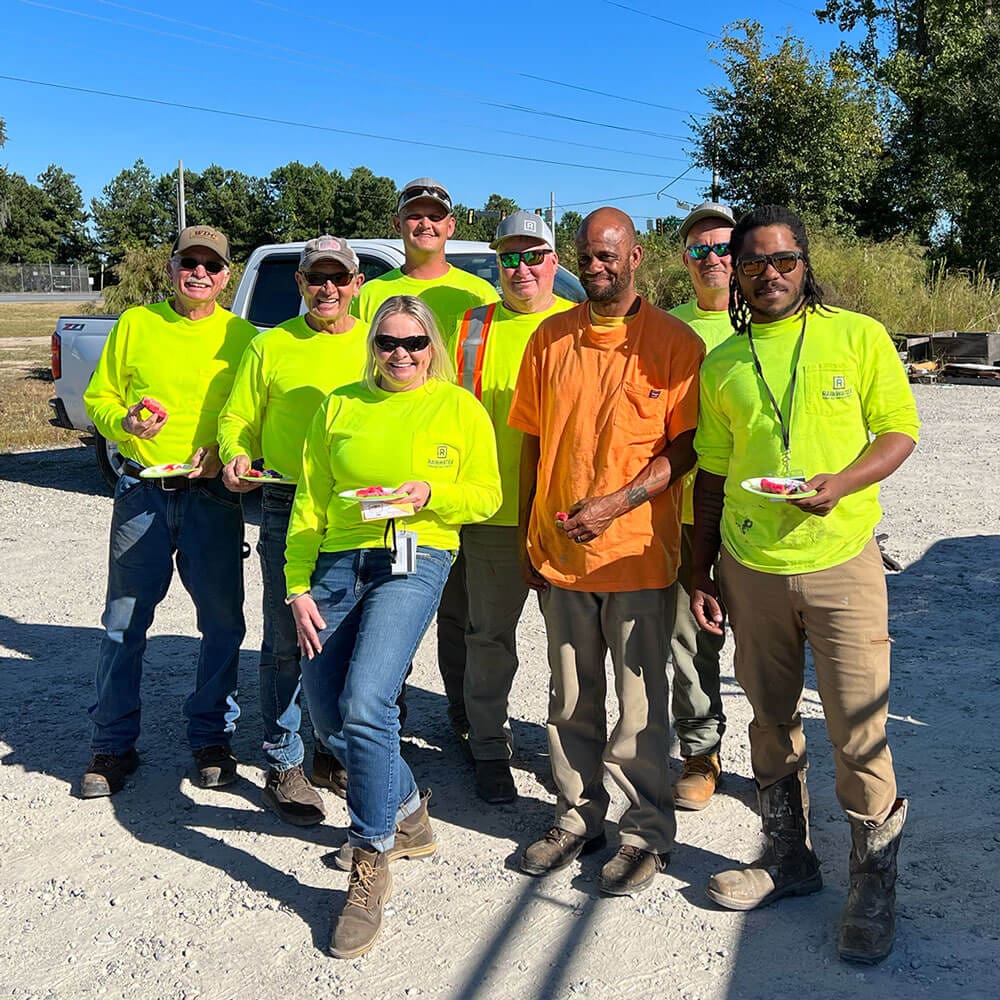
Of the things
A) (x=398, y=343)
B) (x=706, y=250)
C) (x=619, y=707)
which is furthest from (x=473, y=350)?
(x=619, y=707)

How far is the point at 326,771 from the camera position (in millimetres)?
4699

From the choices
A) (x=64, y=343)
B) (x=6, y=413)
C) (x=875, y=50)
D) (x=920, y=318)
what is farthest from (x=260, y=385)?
(x=875, y=50)

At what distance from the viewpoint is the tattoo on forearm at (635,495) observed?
12.0ft

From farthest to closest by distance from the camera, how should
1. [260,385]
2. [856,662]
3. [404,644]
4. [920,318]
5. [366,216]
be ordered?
[366,216] < [920,318] < [260,385] < [404,644] < [856,662]

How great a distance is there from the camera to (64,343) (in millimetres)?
10797

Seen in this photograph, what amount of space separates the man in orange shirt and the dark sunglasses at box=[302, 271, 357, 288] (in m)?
0.82

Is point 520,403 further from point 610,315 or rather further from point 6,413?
point 6,413

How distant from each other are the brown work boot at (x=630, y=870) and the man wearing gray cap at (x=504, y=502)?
2.66ft

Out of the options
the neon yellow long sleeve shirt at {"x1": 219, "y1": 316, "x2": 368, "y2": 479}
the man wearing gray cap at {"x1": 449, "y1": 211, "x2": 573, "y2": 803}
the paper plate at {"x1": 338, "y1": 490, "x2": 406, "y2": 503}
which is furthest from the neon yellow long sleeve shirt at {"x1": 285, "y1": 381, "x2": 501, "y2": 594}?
the man wearing gray cap at {"x1": 449, "y1": 211, "x2": 573, "y2": 803}

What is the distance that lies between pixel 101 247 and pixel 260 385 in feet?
304

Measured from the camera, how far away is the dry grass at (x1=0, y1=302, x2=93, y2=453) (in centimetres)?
1476

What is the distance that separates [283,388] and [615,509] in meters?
1.43

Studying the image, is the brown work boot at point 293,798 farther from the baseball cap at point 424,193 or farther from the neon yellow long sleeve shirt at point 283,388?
the baseball cap at point 424,193

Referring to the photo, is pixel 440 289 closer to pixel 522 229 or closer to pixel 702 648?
pixel 522 229
